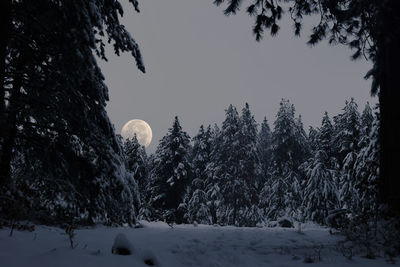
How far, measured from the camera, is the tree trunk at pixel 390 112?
5.43 meters

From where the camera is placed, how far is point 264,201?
32062 millimetres

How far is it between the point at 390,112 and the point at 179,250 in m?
4.44

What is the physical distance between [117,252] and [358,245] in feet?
11.8

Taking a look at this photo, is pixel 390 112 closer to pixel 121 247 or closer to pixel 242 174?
pixel 121 247

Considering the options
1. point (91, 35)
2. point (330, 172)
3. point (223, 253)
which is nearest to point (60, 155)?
point (91, 35)

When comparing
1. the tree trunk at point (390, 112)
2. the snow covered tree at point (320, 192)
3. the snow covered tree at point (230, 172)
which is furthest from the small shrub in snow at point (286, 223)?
the snow covered tree at point (230, 172)

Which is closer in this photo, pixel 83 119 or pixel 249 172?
pixel 83 119

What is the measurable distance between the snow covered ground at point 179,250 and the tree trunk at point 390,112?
1391 mm

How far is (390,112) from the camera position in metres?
5.68

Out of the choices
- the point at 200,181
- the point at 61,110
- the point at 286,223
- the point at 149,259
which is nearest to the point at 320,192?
the point at 200,181

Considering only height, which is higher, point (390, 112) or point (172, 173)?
point (172, 173)

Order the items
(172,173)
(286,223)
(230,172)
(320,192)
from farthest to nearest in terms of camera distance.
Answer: (230,172) < (172,173) < (320,192) < (286,223)

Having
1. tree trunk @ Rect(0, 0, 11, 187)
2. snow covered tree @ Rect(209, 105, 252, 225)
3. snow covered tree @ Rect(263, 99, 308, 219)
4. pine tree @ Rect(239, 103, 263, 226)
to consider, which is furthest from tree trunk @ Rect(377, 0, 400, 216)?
snow covered tree @ Rect(263, 99, 308, 219)

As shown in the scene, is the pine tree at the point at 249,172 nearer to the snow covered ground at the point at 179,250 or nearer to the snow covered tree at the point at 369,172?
the snow covered tree at the point at 369,172
